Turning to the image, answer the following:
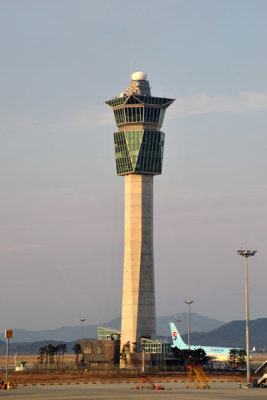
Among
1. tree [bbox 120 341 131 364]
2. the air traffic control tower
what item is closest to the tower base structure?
the air traffic control tower

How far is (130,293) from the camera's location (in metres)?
190

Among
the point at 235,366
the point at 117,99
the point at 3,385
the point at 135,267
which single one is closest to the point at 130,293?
Answer: the point at 135,267

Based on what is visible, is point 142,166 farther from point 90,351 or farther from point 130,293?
point 90,351

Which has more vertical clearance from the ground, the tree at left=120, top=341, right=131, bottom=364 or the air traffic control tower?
the air traffic control tower

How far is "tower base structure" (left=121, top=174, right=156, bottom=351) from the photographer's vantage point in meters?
190

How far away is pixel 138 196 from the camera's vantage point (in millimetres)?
192750

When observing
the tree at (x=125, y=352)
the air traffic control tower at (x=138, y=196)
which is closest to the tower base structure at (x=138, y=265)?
the air traffic control tower at (x=138, y=196)

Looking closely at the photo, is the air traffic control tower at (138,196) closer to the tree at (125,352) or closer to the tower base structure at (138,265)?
the tower base structure at (138,265)

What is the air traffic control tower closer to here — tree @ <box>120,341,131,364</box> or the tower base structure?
the tower base structure

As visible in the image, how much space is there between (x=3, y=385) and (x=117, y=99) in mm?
112581

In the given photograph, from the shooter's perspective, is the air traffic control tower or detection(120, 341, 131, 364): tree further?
the air traffic control tower

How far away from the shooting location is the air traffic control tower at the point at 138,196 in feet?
623

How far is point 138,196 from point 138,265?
57.8 ft

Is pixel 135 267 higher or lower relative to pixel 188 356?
higher
